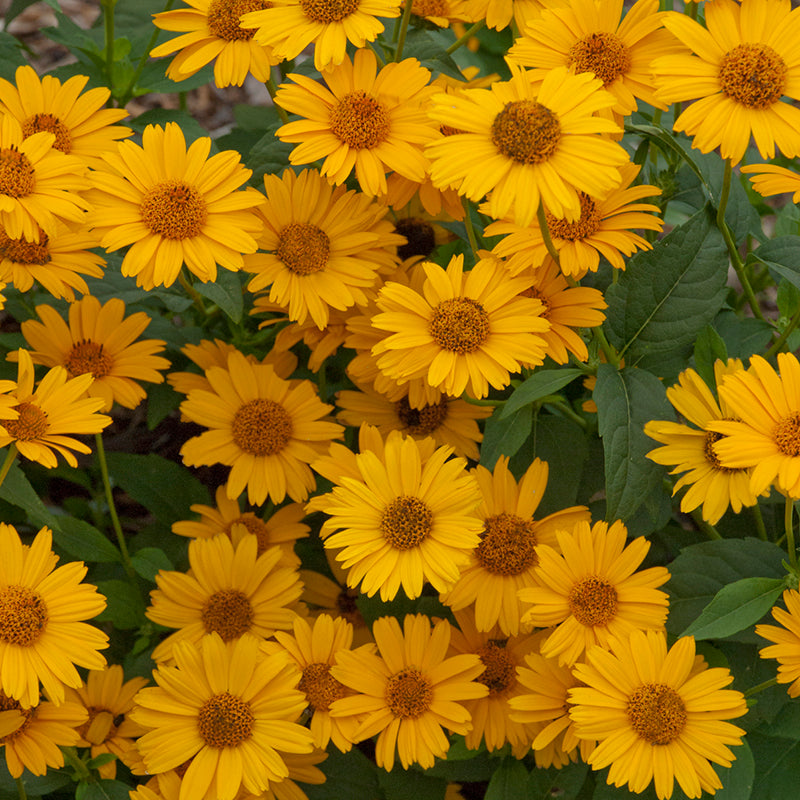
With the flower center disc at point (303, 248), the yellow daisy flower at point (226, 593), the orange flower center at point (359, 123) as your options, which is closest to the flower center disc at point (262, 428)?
the yellow daisy flower at point (226, 593)

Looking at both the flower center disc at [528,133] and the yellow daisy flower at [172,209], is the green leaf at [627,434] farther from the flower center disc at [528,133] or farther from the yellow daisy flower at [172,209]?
the yellow daisy flower at [172,209]

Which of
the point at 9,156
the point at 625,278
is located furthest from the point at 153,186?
the point at 625,278

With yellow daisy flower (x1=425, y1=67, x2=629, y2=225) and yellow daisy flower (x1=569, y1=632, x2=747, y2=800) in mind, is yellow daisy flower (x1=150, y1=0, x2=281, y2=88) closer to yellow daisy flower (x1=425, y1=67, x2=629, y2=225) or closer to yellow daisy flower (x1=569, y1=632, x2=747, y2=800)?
yellow daisy flower (x1=425, y1=67, x2=629, y2=225)

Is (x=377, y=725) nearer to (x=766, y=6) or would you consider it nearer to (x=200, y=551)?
(x=200, y=551)

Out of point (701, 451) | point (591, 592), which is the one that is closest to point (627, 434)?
point (701, 451)

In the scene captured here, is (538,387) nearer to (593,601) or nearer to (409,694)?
(593,601)
